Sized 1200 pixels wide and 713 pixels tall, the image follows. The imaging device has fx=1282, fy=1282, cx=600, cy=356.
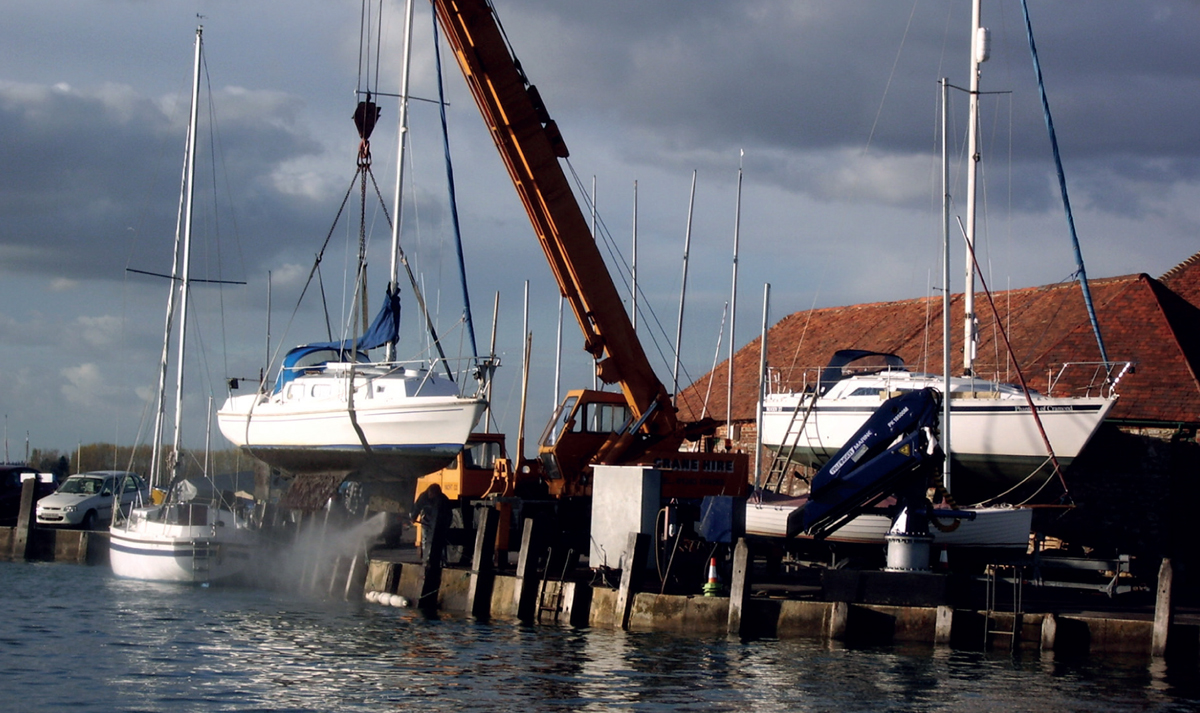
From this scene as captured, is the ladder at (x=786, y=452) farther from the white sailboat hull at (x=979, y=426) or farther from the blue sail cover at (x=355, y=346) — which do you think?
the blue sail cover at (x=355, y=346)

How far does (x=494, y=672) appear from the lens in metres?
17.2

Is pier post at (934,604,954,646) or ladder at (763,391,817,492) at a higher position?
ladder at (763,391,817,492)

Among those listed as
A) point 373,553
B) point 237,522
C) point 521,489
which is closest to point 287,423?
point 237,522

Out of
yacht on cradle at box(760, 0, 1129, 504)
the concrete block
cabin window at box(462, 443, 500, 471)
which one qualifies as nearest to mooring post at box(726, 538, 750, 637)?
the concrete block

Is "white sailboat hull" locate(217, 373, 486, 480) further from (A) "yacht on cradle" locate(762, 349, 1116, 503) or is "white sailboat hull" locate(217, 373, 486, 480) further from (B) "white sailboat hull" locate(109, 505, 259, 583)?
(A) "yacht on cradle" locate(762, 349, 1116, 503)

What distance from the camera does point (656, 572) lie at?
23312mm

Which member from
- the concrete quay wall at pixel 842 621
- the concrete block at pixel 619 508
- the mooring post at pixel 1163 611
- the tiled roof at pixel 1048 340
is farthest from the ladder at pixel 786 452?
the mooring post at pixel 1163 611

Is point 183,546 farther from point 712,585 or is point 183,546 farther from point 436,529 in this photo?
point 712,585

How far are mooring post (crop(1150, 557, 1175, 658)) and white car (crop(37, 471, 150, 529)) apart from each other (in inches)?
1034

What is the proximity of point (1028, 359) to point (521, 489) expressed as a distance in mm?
14982

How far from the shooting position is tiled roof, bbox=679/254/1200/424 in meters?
29.6

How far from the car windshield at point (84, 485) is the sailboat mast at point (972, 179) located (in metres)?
23.8

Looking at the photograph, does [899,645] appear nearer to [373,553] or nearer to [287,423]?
[373,553]

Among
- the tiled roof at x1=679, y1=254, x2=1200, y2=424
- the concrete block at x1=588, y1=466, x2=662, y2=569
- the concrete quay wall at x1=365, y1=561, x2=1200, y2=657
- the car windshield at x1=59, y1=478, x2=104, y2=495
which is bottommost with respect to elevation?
the concrete quay wall at x1=365, y1=561, x2=1200, y2=657
